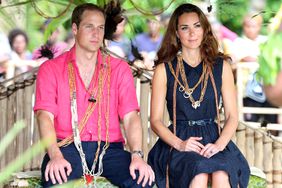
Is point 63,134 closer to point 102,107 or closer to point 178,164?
point 102,107

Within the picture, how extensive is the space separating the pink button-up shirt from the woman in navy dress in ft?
0.55

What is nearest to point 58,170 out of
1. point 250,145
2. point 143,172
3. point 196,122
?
point 143,172

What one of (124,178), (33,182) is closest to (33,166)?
(33,182)

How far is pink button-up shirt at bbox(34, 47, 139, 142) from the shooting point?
11.2 feet

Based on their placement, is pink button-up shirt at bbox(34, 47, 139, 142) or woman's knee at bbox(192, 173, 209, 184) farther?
pink button-up shirt at bbox(34, 47, 139, 142)

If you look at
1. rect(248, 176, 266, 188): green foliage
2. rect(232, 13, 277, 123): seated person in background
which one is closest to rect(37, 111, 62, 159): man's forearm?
rect(248, 176, 266, 188): green foliage

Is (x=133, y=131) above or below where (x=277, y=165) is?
above

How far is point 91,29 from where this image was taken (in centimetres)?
349

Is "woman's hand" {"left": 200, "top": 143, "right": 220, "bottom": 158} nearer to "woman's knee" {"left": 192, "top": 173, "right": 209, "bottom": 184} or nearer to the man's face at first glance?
"woman's knee" {"left": 192, "top": 173, "right": 209, "bottom": 184}

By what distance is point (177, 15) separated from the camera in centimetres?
362

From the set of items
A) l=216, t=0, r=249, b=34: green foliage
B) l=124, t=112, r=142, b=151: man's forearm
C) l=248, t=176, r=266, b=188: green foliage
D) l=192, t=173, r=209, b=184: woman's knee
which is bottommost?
l=248, t=176, r=266, b=188: green foliage

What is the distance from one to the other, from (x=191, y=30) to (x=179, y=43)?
0.48 feet

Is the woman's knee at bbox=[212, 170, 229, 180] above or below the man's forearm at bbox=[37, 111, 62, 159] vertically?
below

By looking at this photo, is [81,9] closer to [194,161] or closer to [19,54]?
[194,161]
